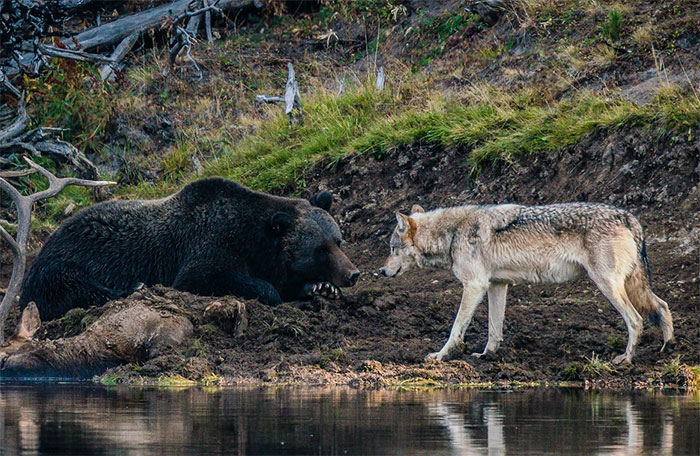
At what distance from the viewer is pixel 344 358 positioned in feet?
35.2

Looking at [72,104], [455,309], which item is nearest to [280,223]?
[455,309]

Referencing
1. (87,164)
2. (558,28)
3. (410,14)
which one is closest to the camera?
(558,28)

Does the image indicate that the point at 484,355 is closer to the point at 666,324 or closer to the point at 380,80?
the point at 666,324

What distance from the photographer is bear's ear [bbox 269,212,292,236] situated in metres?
12.7

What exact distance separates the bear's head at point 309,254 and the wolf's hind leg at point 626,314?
10.8 feet

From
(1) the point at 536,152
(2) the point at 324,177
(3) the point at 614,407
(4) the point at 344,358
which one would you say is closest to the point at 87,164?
(2) the point at 324,177

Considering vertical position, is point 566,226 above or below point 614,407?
above

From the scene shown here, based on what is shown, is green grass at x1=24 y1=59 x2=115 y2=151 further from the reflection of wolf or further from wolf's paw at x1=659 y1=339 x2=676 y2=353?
wolf's paw at x1=659 y1=339 x2=676 y2=353

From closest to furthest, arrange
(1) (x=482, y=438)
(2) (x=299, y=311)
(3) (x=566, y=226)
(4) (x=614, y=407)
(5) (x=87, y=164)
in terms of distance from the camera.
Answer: (1) (x=482, y=438), (4) (x=614, y=407), (3) (x=566, y=226), (2) (x=299, y=311), (5) (x=87, y=164)

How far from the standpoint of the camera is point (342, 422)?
7.46 meters

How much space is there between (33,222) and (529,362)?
38.2 ft

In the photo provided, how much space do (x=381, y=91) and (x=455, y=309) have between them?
25.5 feet

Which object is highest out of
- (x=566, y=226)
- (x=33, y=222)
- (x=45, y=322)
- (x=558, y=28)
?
(x=558, y=28)

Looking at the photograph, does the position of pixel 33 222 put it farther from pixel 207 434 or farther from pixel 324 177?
pixel 207 434
